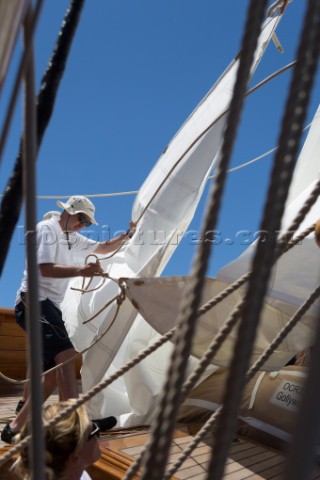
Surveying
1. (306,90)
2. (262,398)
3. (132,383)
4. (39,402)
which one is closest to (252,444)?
(262,398)

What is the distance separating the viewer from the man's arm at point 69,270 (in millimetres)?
2420

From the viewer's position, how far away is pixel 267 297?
204cm

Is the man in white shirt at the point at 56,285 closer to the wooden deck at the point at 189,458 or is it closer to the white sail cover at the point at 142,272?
the white sail cover at the point at 142,272

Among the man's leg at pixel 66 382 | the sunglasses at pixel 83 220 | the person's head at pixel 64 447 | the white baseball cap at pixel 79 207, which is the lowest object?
the man's leg at pixel 66 382

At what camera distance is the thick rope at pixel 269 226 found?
48cm

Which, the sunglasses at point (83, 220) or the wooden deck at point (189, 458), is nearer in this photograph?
the wooden deck at point (189, 458)

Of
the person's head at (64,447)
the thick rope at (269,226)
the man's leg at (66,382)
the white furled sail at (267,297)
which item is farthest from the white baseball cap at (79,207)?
the thick rope at (269,226)

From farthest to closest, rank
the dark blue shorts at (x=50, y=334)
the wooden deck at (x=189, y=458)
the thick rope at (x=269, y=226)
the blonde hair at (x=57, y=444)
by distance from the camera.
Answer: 1. the dark blue shorts at (x=50, y=334)
2. the wooden deck at (x=189, y=458)
3. the blonde hair at (x=57, y=444)
4. the thick rope at (x=269, y=226)

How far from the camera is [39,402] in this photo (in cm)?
66

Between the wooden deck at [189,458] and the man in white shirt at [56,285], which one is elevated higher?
the man in white shirt at [56,285]

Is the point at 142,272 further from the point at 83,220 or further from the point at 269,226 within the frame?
the point at 269,226

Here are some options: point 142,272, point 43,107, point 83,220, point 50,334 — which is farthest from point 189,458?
point 43,107

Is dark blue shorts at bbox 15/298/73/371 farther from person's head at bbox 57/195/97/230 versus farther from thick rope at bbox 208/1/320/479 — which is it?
thick rope at bbox 208/1/320/479

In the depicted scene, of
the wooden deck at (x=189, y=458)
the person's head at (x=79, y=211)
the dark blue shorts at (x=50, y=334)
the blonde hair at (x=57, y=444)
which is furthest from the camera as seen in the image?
the person's head at (x=79, y=211)
